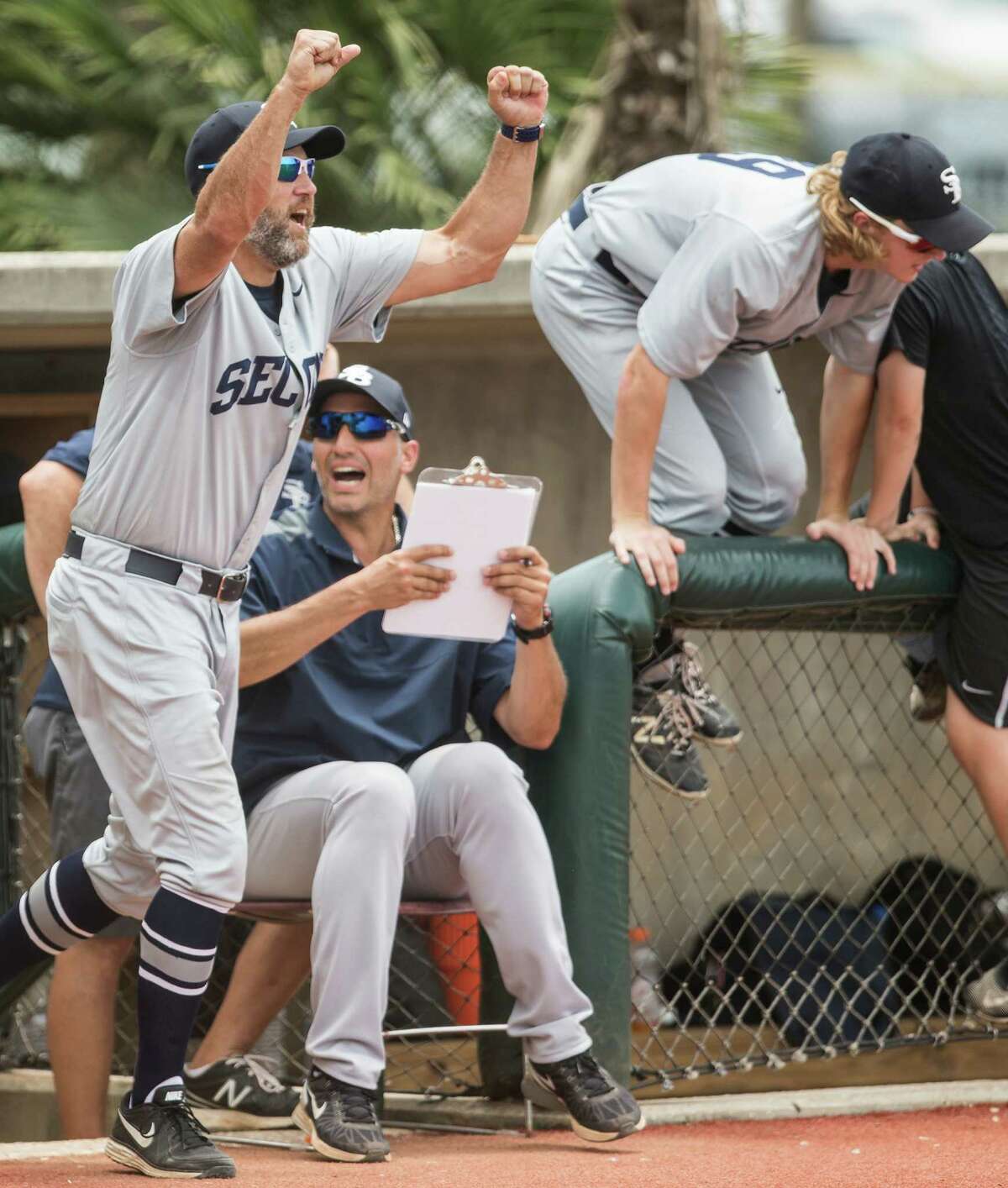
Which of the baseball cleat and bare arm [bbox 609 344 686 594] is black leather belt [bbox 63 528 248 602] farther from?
the baseball cleat

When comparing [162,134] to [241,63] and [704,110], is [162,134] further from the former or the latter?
[704,110]

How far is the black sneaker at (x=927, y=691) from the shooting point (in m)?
4.18

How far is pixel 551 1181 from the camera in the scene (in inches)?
112

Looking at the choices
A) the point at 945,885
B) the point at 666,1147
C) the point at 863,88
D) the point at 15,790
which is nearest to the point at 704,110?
the point at 945,885

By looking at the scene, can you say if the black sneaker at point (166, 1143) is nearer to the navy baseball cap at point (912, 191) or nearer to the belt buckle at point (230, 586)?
the belt buckle at point (230, 586)

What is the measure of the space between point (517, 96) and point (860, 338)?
42.7 inches

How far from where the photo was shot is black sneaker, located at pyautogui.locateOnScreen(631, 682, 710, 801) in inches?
152

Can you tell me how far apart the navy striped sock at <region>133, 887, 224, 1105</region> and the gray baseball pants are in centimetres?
3

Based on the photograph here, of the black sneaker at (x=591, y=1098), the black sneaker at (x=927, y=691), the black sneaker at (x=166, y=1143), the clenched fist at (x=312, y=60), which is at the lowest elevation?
the black sneaker at (x=591, y=1098)

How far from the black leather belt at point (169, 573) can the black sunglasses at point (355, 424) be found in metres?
0.64

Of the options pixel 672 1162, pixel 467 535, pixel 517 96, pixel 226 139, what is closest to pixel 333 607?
pixel 467 535

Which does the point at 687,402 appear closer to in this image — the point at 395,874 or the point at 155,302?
the point at 395,874

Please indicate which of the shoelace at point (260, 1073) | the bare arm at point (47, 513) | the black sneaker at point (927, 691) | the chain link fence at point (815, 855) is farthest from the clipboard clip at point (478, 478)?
the chain link fence at point (815, 855)

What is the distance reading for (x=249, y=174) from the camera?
2637 mm
